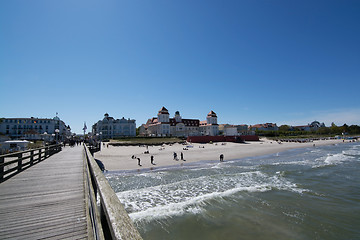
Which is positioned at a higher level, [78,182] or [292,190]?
[78,182]

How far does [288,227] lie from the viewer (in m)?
8.75

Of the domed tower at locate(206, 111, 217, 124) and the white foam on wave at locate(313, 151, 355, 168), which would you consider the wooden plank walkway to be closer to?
the white foam on wave at locate(313, 151, 355, 168)

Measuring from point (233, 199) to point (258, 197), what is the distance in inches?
74.1

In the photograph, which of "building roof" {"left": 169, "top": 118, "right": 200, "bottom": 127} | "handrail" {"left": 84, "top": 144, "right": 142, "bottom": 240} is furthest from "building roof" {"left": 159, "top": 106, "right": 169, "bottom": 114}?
"handrail" {"left": 84, "top": 144, "right": 142, "bottom": 240}

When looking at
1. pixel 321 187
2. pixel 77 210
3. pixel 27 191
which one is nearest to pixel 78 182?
pixel 27 191

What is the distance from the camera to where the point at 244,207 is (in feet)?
36.2

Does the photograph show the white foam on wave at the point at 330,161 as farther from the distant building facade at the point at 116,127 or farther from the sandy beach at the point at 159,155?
the distant building facade at the point at 116,127

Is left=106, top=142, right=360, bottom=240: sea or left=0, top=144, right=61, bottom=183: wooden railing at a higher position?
left=0, top=144, right=61, bottom=183: wooden railing

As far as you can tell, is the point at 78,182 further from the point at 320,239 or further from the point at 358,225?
the point at 358,225

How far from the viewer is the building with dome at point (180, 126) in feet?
308

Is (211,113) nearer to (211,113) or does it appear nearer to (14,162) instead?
(211,113)

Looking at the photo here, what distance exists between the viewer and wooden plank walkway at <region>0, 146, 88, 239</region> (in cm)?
324

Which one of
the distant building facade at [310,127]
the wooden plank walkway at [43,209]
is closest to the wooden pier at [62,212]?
the wooden plank walkway at [43,209]

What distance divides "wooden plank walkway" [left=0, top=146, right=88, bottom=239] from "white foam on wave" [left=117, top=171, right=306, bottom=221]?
5280mm
